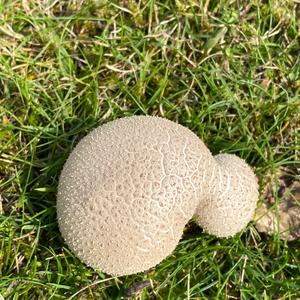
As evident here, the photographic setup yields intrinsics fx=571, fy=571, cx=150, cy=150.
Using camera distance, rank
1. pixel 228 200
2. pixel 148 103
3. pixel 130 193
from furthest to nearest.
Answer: pixel 148 103
pixel 228 200
pixel 130 193

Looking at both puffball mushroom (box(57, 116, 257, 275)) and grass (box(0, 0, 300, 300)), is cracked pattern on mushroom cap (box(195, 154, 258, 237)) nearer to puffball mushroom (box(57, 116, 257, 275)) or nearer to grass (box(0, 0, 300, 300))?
puffball mushroom (box(57, 116, 257, 275))

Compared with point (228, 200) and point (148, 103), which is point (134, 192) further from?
point (148, 103)

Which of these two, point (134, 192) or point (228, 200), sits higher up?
point (134, 192)

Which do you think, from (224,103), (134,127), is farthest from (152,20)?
(134,127)

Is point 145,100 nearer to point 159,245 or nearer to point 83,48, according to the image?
point 83,48

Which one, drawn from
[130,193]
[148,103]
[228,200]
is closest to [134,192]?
[130,193]

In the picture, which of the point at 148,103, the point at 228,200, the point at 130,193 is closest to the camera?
the point at 130,193

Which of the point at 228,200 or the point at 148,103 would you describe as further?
the point at 148,103
